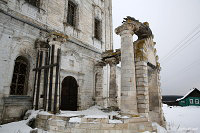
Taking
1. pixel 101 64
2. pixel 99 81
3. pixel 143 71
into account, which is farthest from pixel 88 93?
pixel 143 71

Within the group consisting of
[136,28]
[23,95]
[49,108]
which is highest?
[136,28]

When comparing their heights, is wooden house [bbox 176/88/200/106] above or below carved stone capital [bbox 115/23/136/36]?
below

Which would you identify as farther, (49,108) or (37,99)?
Result: (37,99)

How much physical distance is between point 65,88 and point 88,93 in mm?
1838

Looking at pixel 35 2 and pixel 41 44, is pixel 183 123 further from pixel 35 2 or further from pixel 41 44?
pixel 35 2

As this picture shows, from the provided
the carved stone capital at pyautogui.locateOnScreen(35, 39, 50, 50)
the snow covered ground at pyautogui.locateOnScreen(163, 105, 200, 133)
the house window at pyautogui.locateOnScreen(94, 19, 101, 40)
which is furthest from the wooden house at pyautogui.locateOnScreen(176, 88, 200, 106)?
the carved stone capital at pyautogui.locateOnScreen(35, 39, 50, 50)

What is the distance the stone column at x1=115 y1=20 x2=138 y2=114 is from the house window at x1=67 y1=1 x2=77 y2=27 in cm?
537

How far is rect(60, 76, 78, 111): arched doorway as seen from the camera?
9.13m

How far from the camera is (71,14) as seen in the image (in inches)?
405

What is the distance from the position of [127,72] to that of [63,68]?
470 centimetres

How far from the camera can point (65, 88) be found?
928cm

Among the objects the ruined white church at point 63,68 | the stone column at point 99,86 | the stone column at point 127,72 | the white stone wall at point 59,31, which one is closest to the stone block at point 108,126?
the ruined white church at point 63,68

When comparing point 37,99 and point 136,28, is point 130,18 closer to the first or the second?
point 136,28

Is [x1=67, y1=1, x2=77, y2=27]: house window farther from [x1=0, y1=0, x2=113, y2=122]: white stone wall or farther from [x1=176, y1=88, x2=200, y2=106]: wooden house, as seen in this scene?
[x1=176, y1=88, x2=200, y2=106]: wooden house
